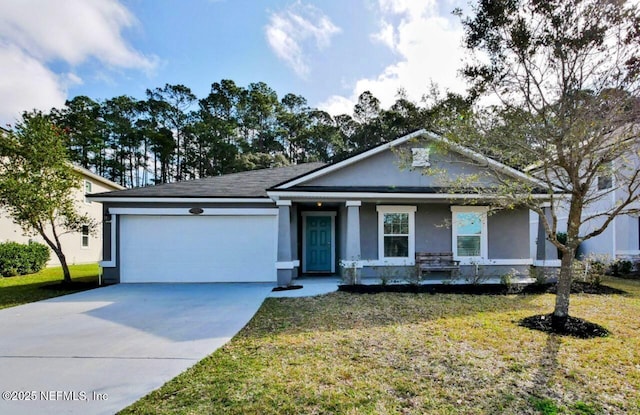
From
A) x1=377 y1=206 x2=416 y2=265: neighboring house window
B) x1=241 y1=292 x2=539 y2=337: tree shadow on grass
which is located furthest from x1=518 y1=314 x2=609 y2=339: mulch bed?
x1=377 y1=206 x2=416 y2=265: neighboring house window

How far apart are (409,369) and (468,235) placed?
7534 mm

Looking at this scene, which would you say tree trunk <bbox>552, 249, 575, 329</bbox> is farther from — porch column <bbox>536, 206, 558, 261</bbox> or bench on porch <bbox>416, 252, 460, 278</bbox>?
porch column <bbox>536, 206, 558, 261</bbox>

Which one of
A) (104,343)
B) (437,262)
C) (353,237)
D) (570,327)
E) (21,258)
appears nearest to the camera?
(104,343)

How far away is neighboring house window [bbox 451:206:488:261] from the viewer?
408 inches

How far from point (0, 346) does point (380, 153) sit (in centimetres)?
906

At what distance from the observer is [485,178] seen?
9.95 meters

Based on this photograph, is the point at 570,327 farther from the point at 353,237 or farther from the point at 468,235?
the point at 353,237

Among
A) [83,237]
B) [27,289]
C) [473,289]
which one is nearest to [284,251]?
[473,289]

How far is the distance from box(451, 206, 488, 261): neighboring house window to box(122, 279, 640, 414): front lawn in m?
3.89

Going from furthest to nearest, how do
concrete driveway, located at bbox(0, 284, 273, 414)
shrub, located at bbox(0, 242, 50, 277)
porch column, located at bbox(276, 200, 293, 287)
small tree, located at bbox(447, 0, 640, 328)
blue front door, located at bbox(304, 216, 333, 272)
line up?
shrub, located at bbox(0, 242, 50, 277) → blue front door, located at bbox(304, 216, 333, 272) → porch column, located at bbox(276, 200, 293, 287) → small tree, located at bbox(447, 0, 640, 328) → concrete driveway, located at bbox(0, 284, 273, 414)

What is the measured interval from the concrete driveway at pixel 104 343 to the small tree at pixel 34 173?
3.13 m

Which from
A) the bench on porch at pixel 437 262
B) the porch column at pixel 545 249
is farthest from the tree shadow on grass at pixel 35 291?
the porch column at pixel 545 249

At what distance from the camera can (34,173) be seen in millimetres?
9930

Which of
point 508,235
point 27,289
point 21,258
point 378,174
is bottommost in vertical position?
point 27,289
